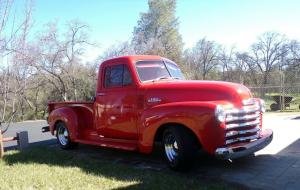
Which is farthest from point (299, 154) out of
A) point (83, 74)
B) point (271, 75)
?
point (271, 75)

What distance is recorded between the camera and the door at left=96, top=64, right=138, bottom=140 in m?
8.84

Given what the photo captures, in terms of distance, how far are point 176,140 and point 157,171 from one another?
73 cm

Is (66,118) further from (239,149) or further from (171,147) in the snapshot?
(239,149)

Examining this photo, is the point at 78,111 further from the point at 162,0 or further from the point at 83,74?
the point at 162,0

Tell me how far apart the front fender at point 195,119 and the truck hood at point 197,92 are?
0.27 meters

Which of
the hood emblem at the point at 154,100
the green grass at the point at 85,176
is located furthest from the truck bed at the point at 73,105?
the hood emblem at the point at 154,100

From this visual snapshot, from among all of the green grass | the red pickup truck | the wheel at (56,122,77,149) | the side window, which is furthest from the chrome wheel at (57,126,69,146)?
the side window

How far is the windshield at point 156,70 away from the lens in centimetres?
905

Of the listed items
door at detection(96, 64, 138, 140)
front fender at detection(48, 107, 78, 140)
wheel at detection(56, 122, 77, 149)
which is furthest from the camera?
wheel at detection(56, 122, 77, 149)

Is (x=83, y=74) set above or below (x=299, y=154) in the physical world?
above

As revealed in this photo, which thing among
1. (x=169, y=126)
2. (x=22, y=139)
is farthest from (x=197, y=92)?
(x=22, y=139)

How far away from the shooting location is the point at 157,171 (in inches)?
311

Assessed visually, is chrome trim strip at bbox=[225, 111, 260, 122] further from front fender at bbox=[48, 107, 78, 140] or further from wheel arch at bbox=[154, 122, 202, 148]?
front fender at bbox=[48, 107, 78, 140]

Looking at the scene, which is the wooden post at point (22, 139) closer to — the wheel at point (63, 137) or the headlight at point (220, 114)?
the wheel at point (63, 137)
